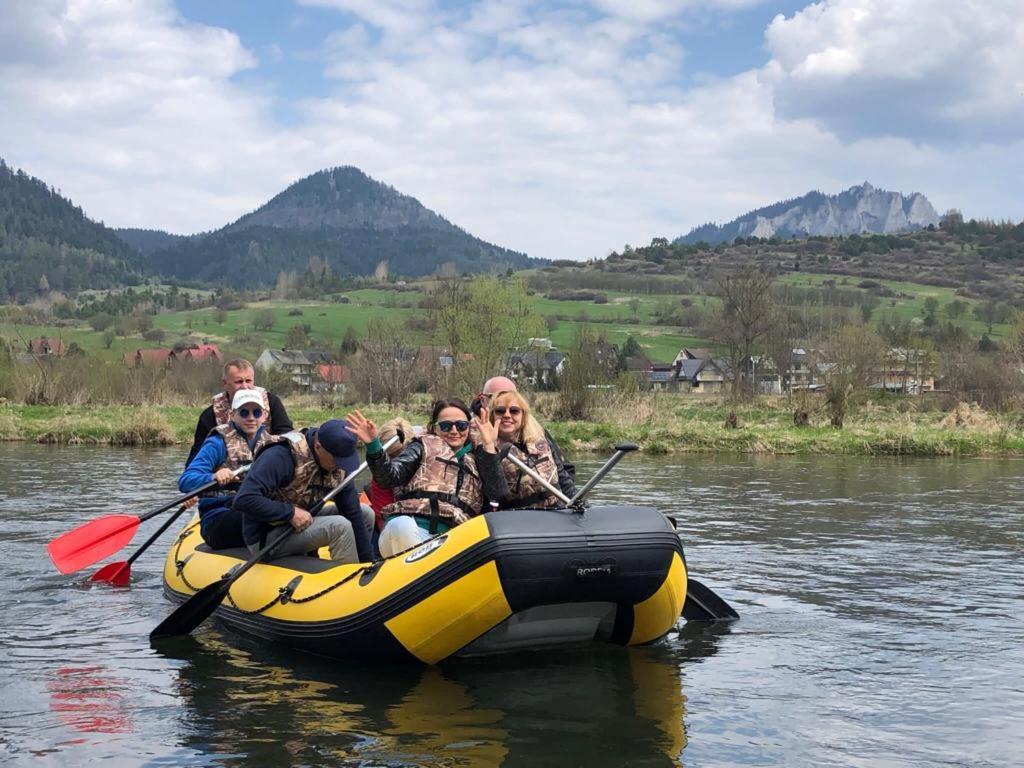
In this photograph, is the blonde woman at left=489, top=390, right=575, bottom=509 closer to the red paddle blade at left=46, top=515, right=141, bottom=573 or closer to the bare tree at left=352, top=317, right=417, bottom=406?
the red paddle blade at left=46, top=515, right=141, bottom=573

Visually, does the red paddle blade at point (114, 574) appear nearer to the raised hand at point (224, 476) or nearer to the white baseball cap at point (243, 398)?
the raised hand at point (224, 476)

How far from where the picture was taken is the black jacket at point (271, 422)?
306 inches

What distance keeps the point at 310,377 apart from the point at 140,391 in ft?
48.2

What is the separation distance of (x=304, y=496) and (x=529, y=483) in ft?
4.49

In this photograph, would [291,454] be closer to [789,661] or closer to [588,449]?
[789,661]

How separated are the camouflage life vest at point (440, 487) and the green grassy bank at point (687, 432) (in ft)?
48.5

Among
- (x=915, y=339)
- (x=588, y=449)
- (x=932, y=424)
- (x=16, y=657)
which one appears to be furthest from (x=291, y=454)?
(x=915, y=339)

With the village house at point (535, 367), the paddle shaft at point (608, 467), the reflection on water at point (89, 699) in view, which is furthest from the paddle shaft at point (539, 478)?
the village house at point (535, 367)

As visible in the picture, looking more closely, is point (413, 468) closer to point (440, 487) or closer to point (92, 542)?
point (440, 487)

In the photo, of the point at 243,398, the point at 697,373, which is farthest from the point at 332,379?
the point at 697,373

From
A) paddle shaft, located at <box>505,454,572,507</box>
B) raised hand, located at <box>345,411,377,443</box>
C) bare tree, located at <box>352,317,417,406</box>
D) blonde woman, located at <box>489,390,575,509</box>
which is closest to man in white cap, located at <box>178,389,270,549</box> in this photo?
raised hand, located at <box>345,411,377,443</box>

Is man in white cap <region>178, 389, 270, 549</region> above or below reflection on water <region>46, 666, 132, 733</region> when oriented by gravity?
above

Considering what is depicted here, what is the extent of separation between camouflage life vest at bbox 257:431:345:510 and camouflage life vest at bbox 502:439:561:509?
1038 mm

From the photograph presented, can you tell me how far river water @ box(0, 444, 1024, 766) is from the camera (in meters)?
4.80
